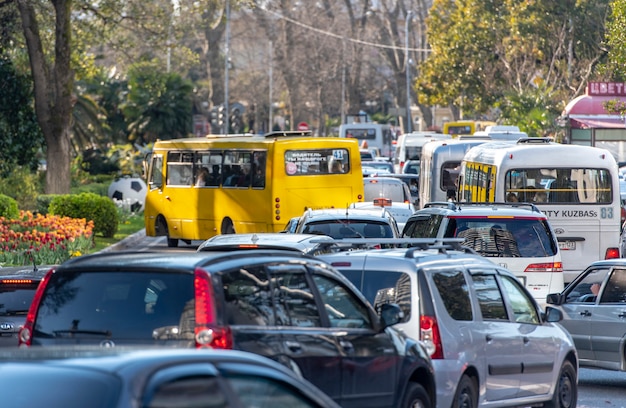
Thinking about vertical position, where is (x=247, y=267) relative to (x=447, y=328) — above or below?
above

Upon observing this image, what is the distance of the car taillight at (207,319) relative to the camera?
6.79m

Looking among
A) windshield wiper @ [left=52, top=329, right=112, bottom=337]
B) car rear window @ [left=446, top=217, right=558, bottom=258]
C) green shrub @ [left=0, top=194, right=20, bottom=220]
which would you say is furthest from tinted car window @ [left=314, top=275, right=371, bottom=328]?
green shrub @ [left=0, top=194, right=20, bottom=220]

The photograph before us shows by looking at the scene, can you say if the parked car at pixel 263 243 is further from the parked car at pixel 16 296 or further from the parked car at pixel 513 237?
the parked car at pixel 513 237

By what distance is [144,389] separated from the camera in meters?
3.99

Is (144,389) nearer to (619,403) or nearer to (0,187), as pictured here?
(619,403)

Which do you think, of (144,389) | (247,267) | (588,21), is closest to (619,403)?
(247,267)

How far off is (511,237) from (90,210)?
17625 mm

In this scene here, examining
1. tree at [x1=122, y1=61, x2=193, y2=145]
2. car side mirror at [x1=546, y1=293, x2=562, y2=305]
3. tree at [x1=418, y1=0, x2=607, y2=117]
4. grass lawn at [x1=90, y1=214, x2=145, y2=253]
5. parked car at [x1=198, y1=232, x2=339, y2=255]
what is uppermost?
tree at [x1=418, y1=0, x2=607, y2=117]

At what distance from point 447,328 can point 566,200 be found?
41.7 ft

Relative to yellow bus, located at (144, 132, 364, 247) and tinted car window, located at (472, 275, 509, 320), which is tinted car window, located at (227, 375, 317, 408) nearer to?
tinted car window, located at (472, 275, 509, 320)

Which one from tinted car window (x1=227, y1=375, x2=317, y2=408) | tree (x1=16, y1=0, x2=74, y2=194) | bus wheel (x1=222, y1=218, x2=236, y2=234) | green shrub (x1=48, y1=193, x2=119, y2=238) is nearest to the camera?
tinted car window (x1=227, y1=375, x2=317, y2=408)

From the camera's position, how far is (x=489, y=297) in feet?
33.5

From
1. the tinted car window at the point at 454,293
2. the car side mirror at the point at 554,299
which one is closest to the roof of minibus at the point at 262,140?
the car side mirror at the point at 554,299

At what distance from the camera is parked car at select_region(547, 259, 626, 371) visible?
13.0 metres
